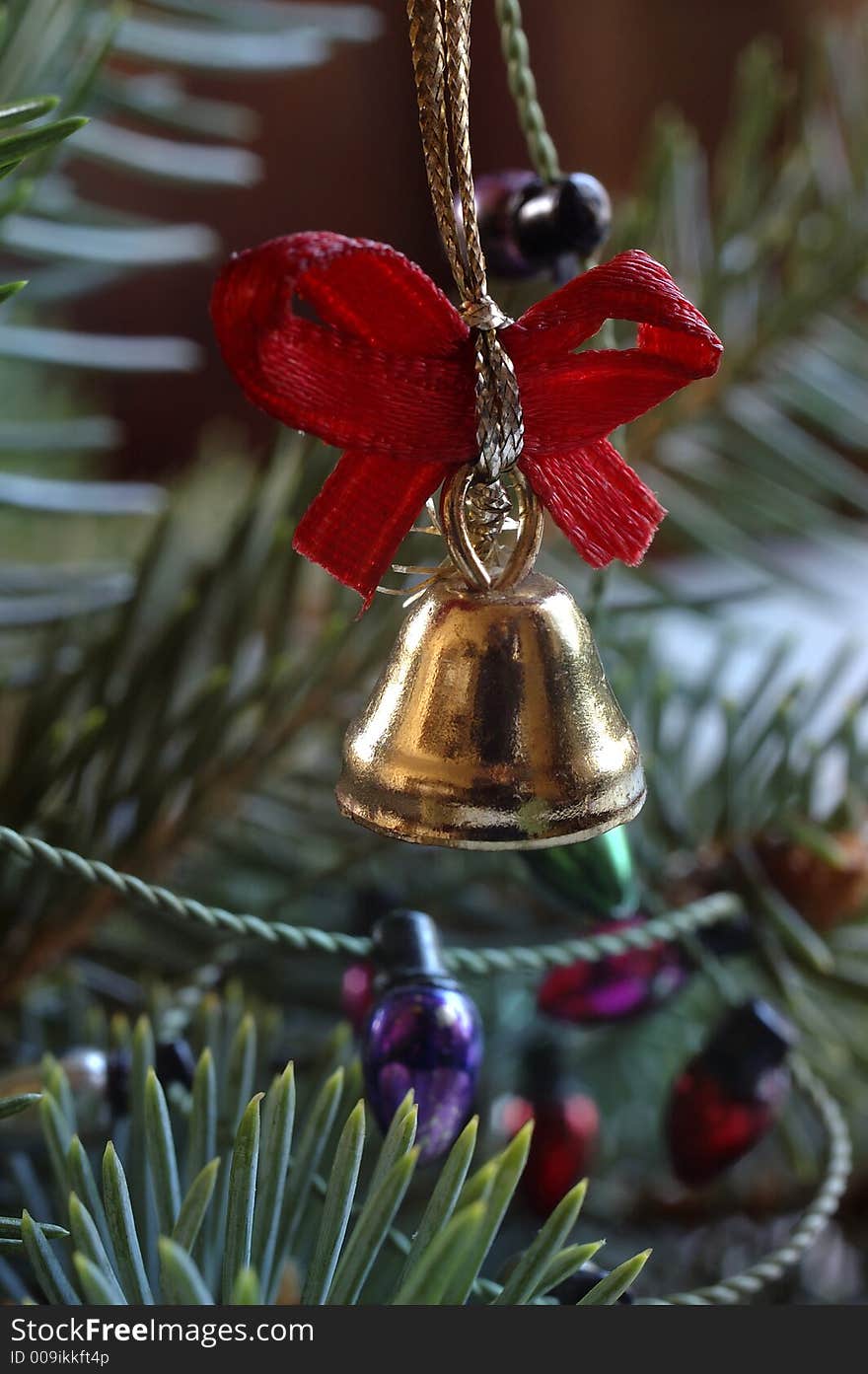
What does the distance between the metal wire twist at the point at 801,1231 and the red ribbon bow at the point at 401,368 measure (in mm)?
145

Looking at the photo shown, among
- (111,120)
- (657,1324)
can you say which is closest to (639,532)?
(657,1324)

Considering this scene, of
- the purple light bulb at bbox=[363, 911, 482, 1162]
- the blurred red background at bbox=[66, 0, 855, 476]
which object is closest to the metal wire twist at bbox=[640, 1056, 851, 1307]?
the purple light bulb at bbox=[363, 911, 482, 1162]

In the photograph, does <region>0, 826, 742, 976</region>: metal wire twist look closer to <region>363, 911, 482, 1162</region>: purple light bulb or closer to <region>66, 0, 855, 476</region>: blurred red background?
<region>363, 911, 482, 1162</region>: purple light bulb

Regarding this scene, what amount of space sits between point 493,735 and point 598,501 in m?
0.06

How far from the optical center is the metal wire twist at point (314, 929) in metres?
0.22

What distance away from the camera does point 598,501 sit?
261mm

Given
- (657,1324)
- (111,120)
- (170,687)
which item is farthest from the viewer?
(111,120)

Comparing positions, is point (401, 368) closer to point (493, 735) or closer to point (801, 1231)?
point (493, 735)

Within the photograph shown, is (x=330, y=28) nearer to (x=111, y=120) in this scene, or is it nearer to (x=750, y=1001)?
(x=750, y=1001)

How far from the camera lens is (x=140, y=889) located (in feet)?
0.75

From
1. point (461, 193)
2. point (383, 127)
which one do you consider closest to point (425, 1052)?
point (461, 193)

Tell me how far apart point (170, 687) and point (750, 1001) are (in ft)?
0.56

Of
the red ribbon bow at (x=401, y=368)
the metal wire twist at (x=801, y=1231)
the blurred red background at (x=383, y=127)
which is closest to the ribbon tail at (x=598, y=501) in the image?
the red ribbon bow at (x=401, y=368)

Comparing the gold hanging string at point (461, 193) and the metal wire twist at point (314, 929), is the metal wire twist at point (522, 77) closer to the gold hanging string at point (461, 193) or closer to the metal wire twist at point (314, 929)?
the gold hanging string at point (461, 193)
